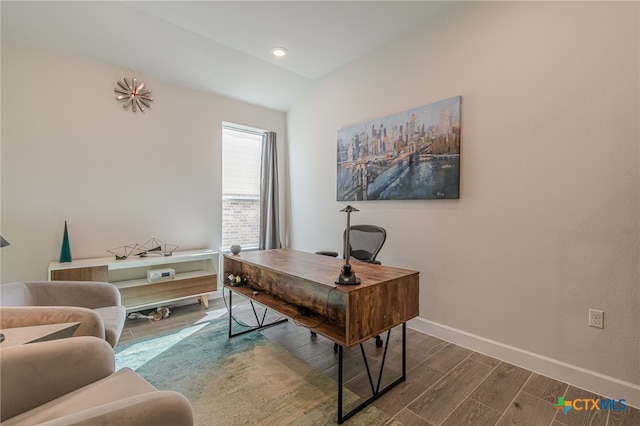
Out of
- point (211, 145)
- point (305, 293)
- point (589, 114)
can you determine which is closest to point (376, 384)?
point (305, 293)

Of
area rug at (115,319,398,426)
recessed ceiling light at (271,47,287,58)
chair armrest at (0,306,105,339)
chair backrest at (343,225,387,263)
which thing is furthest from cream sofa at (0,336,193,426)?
recessed ceiling light at (271,47,287,58)

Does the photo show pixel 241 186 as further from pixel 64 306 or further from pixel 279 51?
pixel 64 306

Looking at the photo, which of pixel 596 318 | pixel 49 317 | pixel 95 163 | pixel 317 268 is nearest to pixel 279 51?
pixel 95 163

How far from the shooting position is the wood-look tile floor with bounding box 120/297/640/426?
64.0 inches

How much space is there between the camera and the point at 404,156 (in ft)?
9.27

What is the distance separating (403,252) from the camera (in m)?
2.92

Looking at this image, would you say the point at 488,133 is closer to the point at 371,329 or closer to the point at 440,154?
the point at 440,154

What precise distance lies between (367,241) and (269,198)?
1.99m

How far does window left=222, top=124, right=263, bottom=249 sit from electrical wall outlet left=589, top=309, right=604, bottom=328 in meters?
3.73

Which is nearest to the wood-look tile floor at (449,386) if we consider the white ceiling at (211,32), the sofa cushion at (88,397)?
the sofa cushion at (88,397)

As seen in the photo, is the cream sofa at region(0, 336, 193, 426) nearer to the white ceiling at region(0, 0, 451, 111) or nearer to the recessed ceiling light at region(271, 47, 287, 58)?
the white ceiling at region(0, 0, 451, 111)

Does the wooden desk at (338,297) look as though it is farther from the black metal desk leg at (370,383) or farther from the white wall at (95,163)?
the white wall at (95,163)

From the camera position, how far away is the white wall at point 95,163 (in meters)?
2.64

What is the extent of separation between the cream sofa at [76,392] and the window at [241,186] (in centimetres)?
285
